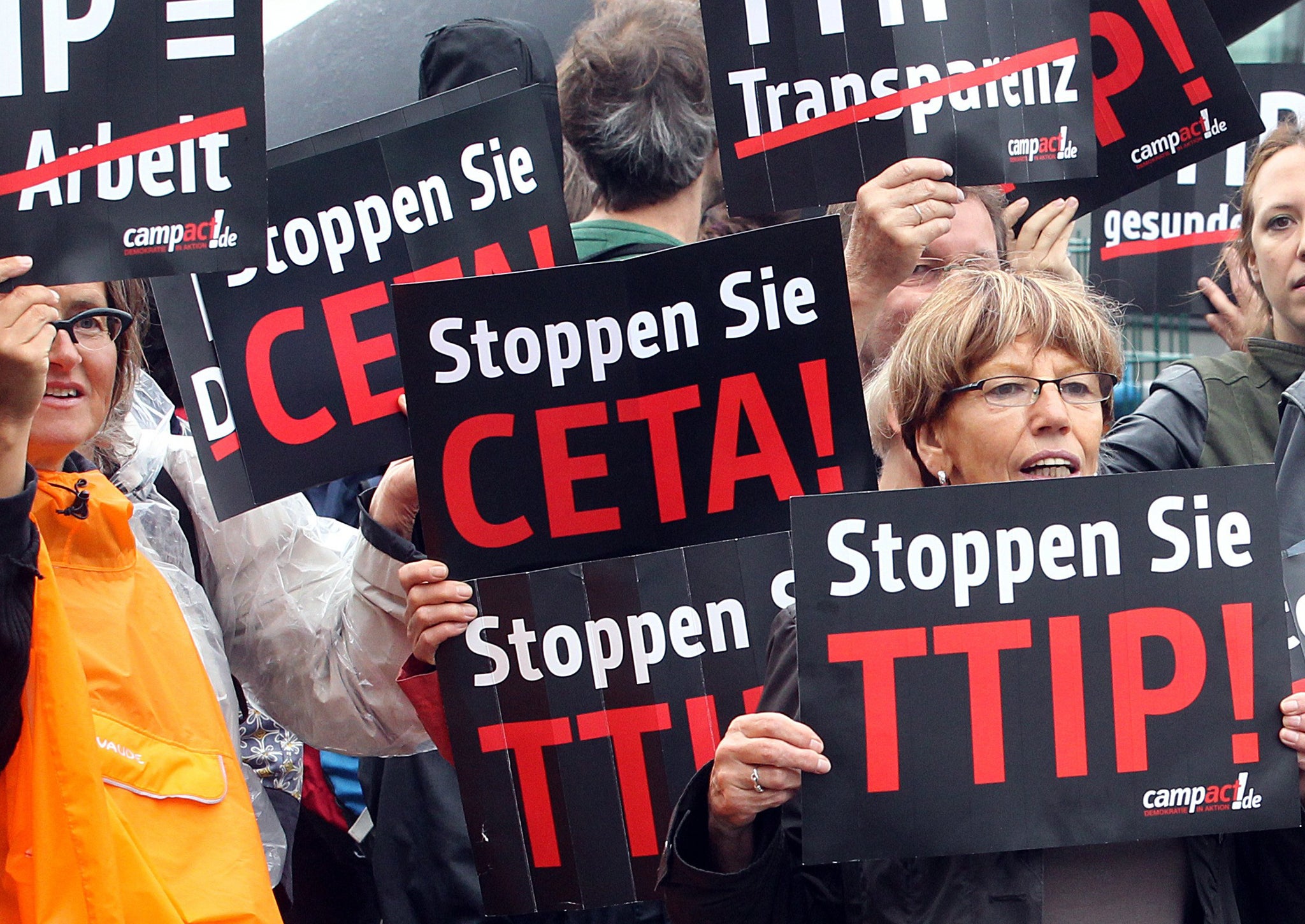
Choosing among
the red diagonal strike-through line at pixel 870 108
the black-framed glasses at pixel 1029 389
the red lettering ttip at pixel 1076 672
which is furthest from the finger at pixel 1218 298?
the red lettering ttip at pixel 1076 672

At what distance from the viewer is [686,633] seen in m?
2.47

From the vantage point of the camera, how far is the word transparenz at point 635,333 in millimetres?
2475

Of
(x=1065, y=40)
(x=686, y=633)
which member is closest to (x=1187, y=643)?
(x=686, y=633)

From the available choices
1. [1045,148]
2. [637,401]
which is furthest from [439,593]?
[1045,148]

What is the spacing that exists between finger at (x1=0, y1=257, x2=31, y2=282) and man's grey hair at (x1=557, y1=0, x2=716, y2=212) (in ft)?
4.05

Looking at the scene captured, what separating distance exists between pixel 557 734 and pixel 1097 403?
95 cm

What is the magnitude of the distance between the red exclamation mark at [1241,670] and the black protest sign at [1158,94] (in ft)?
3.55


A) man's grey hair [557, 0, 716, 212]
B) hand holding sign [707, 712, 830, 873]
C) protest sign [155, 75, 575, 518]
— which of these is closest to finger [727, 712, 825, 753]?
hand holding sign [707, 712, 830, 873]

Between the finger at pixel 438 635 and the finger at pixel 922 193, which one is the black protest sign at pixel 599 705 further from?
the finger at pixel 922 193

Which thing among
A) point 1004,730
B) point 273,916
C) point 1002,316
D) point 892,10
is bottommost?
point 273,916

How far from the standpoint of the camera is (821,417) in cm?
250

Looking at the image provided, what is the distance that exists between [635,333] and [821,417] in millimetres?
317

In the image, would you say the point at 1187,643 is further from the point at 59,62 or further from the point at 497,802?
the point at 59,62

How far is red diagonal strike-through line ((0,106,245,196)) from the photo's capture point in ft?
7.30
